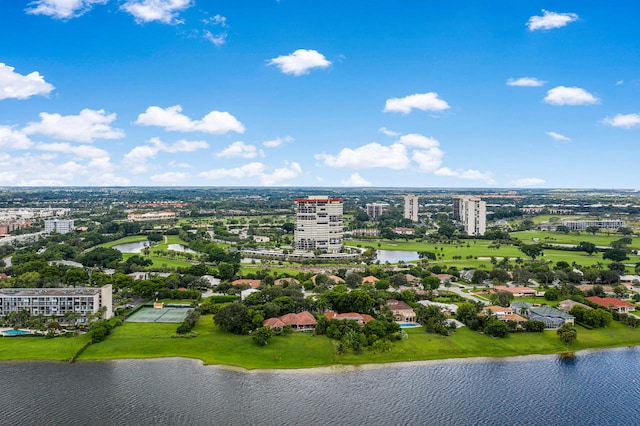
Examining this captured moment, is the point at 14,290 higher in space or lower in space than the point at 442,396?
higher

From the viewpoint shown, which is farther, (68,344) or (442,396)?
(68,344)

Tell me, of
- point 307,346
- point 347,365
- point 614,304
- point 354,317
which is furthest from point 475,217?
point 347,365

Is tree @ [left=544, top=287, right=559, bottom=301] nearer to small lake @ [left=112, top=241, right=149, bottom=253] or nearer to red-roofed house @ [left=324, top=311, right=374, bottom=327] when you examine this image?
red-roofed house @ [left=324, top=311, right=374, bottom=327]

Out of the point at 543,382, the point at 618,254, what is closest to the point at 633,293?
the point at 618,254

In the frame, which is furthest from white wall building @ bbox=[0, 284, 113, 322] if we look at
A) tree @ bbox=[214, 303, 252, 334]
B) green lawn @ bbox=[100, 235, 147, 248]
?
green lawn @ bbox=[100, 235, 147, 248]

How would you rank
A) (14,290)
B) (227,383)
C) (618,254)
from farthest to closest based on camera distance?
(618,254) < (14,290) < (227,383)

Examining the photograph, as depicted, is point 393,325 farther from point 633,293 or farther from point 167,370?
point 633,293
